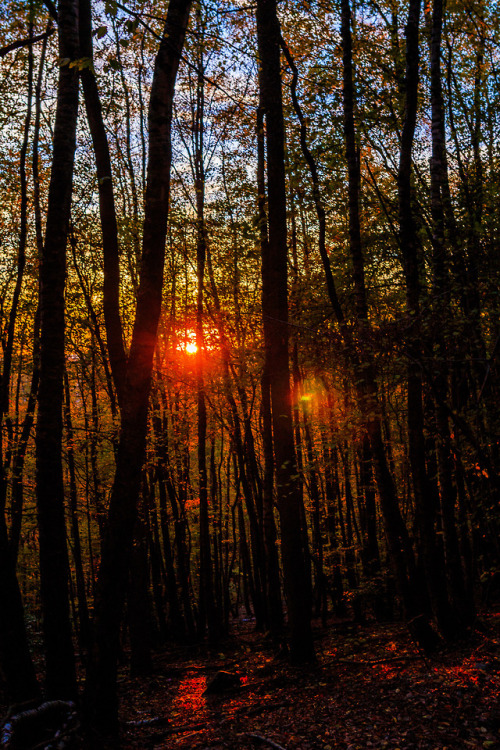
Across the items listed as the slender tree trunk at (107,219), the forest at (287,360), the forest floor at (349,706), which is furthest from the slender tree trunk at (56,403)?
the slender tree trunk at (107,219)

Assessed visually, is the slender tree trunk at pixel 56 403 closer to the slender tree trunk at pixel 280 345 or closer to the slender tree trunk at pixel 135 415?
the slender tree trunk at pixel 135 415

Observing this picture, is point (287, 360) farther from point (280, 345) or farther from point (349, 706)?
point (349, 706)

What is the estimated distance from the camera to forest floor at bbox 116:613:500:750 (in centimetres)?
515

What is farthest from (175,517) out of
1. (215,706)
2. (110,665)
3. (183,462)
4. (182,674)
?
(110,665)

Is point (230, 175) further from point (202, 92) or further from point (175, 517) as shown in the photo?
point (175, 517)

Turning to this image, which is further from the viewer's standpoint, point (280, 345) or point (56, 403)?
point (280, 345)

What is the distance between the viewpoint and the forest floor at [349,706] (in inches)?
203

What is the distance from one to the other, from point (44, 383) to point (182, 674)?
32.2 ft

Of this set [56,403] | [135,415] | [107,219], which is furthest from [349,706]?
Answer: [107,219]

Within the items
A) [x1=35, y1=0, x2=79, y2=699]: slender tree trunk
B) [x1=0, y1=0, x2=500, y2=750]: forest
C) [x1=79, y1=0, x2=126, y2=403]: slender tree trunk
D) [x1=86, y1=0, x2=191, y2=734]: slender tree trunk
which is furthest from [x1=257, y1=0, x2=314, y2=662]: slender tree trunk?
[x1=35, y1=0, x2=79, y2=699]: slender tree trunk

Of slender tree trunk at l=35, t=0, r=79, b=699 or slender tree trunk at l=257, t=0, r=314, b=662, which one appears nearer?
slender tree trunk at l=35, t=0, r=79, b=699

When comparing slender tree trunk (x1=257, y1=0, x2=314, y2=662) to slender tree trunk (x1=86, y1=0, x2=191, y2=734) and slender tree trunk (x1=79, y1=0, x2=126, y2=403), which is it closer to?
slender tree trunk (x1=79, y1=0, x2=126, y2=403)

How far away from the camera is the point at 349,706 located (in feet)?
20.9

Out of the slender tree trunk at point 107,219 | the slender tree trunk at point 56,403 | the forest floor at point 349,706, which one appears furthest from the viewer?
the slender tree trunk at point 107,219
